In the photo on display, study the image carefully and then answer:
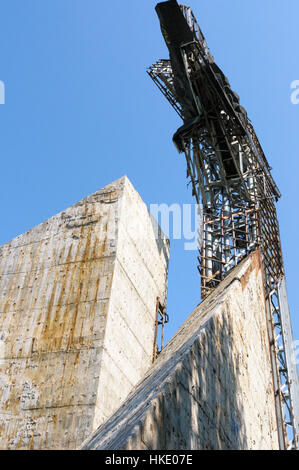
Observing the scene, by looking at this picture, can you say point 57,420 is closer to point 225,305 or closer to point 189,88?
point 225,305

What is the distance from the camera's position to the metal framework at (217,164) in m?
18.9

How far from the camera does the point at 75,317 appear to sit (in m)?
14.0

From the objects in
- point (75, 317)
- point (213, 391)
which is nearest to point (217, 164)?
point (75, 317)

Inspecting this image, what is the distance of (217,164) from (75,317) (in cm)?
989

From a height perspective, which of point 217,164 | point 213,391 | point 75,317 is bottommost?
point 213,391

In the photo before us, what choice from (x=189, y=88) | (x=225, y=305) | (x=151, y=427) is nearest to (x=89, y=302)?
(x=225, y=305)

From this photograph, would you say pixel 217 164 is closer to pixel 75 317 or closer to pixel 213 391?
pixel 75 317

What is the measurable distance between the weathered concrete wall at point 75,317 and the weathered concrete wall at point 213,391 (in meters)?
2.39

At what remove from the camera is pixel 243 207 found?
2008 cm

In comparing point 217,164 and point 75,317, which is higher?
point 217,164

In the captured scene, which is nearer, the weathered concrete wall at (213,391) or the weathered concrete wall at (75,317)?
the weathered concrete wall at (213,391)

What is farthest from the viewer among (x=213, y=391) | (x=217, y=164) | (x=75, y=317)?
(x=217, y=164)

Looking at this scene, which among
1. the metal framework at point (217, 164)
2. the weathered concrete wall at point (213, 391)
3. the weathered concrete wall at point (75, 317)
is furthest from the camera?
the metal framework at point (217, 164)

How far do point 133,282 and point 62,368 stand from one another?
12.0 ft
